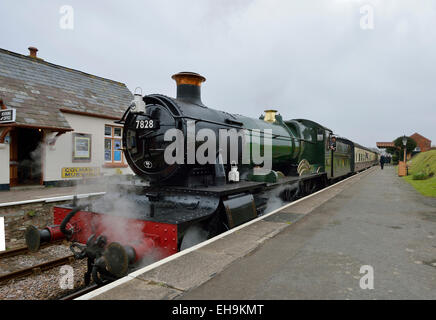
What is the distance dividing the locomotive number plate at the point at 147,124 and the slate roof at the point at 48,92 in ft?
22.7

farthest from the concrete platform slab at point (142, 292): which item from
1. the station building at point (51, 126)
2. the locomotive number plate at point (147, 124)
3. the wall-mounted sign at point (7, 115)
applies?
the wall-mounted sign at point (7, 115)

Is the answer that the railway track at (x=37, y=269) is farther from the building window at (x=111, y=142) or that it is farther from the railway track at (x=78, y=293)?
the building window at (x=111, y=142)

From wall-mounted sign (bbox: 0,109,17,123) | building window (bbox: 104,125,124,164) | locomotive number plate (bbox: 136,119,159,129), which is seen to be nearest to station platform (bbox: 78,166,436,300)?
locomotive number plate (bbox: 136,119,159,129)

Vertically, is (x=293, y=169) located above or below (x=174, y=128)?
below

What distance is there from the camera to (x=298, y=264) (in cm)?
340

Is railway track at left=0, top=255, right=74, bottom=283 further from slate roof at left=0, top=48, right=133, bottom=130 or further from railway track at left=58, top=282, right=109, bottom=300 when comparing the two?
slate roof at left=0, top=48, right=133, bottom=130

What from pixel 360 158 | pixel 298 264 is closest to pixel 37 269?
pixel 298 264

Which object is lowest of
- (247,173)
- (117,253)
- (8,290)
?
(8,290)

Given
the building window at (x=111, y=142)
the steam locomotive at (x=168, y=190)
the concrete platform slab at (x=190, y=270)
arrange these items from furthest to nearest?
the building window at (x=111, y=142)
the steam locomotive at (x=168, y=190)
the concrete platform slab at (x=190, y=270)

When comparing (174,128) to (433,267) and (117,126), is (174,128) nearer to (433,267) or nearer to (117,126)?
(433,267)

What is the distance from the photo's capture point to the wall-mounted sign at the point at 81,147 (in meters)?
12.0
